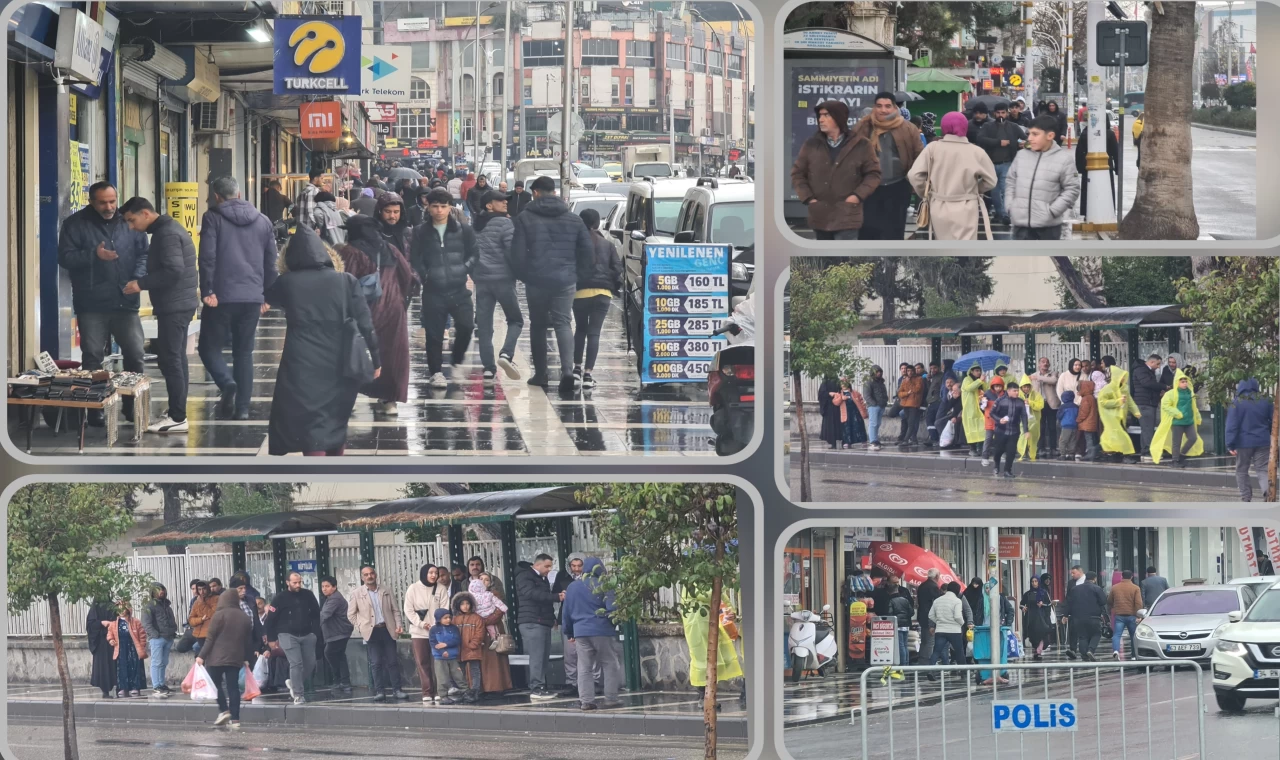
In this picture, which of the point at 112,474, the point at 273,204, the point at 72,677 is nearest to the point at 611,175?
the point at 273,204

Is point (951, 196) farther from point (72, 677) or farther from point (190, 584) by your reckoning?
point (72, 677)

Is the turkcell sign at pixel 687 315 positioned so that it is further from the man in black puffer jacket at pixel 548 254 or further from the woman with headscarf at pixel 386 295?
the woman with headscarf at pixel 386 295

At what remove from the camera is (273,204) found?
5.86 metres

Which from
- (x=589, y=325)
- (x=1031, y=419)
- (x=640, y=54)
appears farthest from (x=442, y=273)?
(x=1031, y=419)

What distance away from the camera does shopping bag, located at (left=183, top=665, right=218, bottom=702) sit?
561cm

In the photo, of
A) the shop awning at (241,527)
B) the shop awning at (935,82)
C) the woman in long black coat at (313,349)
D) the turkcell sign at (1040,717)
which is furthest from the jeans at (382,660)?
the shop awning at (935,82)

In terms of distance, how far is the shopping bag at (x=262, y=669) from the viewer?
5.62 metres

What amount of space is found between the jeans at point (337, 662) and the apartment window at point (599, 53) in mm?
2320

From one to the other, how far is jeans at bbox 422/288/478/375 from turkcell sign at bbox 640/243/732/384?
0.67 meters

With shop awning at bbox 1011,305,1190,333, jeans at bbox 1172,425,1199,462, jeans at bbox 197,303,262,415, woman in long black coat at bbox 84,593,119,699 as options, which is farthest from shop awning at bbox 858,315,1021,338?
woman in long black coat at bbox 84,593,119,699

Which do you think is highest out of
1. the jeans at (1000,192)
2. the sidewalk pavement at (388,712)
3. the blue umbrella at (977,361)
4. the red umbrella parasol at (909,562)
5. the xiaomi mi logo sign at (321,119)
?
the xiaomi mi logo sign at (321,119)

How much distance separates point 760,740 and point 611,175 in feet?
7.58

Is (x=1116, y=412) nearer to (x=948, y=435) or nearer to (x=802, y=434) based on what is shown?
(x=948, y=435)

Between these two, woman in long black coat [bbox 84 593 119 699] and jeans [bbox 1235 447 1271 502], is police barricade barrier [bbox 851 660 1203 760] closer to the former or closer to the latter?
jeans [bbox 1235 447 1271 502]
